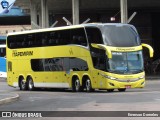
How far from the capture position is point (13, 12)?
333 ft

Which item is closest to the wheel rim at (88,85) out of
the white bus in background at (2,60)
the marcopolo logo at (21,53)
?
the marcopolo logo at (21,53)

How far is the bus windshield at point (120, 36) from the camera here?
92.5ft

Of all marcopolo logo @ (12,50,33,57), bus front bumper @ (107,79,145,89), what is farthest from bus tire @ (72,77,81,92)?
marcopolo logo @ (12,50,33,57)

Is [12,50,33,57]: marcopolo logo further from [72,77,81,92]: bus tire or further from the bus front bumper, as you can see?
the bus front bumper

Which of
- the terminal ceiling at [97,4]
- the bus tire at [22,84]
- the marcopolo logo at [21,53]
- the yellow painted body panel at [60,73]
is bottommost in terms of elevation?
the bus tire at [22,84]

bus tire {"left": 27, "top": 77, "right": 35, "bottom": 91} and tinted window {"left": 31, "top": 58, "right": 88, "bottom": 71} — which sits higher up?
tinted window {"left": 31, "top": 58, "right": 88, "bottom": 71}

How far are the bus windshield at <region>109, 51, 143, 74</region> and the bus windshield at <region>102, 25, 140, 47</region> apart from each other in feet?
1.80

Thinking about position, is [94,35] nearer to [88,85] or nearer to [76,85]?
[88,85]

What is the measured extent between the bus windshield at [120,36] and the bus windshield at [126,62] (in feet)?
1.80

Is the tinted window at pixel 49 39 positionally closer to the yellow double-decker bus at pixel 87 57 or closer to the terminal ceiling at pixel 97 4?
the yellow double-decker bus at pixel 87 57

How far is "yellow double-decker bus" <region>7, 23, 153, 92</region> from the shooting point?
2808 centimetres

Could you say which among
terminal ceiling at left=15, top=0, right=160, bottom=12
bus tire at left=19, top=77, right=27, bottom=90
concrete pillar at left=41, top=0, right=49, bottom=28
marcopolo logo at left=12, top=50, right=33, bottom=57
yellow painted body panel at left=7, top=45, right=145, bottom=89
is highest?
terminal ceiling at left=15, top=0, right=160, bottom=12

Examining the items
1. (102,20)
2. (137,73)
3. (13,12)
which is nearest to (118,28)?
(137,73)

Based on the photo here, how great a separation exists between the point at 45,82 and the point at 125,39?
7199 mm
